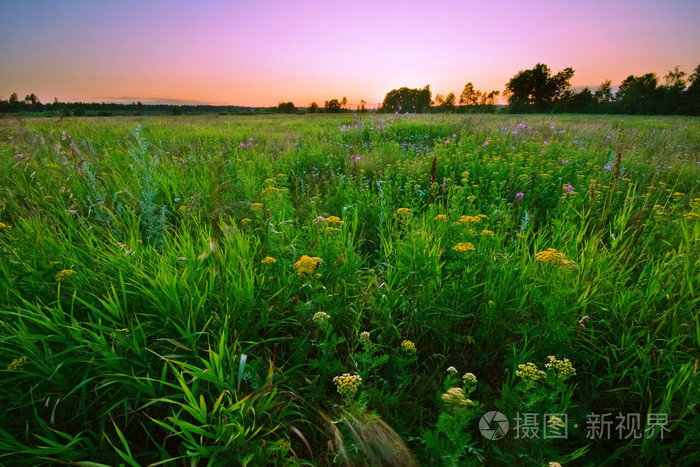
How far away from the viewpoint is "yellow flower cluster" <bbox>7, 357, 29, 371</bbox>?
1.17 meters

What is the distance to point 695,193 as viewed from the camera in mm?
3578

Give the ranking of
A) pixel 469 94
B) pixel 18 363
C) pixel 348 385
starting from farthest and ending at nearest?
pixel 469 94, pixel 18 363, pixel 348 385

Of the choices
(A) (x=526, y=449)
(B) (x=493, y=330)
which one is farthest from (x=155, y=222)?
(A) (x=526, y=449)

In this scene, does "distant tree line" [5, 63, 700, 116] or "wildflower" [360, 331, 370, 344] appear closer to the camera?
"wildflower" [360, 331, 370, 344]

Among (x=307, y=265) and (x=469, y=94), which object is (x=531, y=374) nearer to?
(x=307, y=265)

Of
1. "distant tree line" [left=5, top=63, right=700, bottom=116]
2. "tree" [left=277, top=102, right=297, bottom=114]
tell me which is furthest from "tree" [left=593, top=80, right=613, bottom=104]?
"tree" [left=277, top=102, right=297, bottom=114]

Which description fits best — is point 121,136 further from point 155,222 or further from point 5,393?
point 5,393

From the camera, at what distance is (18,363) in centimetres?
120

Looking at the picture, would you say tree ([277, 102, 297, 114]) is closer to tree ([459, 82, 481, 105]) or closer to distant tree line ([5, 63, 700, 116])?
distant tree line ([5, 63, 700, 116])

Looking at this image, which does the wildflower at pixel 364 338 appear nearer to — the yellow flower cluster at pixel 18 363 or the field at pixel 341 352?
the field at pixel 341 352

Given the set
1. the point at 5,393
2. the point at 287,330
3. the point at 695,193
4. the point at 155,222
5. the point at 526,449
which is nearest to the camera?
the point at 526,449

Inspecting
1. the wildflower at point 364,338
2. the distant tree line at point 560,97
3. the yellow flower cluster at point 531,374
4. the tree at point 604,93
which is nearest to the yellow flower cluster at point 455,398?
the yellow flower cluster at point 531,374

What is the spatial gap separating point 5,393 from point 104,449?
52 cm

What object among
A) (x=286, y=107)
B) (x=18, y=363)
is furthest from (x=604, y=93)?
(x=18, y=363)
